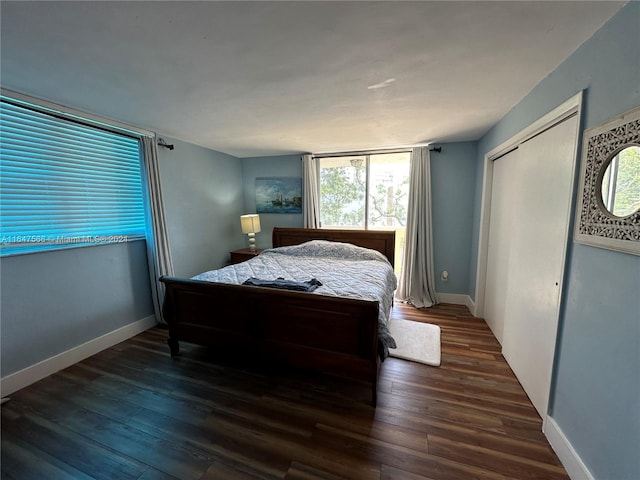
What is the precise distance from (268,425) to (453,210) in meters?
3.41

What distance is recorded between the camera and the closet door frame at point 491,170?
4.60 ft

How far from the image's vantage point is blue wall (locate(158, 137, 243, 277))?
3275 mm

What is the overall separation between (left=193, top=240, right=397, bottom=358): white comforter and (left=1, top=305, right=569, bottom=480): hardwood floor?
535 millimetres

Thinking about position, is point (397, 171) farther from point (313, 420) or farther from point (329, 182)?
point (313, 420)

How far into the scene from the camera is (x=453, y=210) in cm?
358

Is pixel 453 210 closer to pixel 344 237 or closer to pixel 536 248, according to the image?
pixel 344 237

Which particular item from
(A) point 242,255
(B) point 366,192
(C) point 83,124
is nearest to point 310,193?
(B) point 366,192

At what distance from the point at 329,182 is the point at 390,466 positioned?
355 centimetres

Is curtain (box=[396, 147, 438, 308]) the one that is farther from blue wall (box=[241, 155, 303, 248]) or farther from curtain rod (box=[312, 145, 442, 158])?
blue wall (box=[241, 155, 303, 248])

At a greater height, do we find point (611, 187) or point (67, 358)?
point (611, 187)

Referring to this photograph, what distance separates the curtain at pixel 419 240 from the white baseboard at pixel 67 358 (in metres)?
3.56

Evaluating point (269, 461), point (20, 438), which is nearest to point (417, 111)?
point (269, 461)

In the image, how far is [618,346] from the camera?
3.54ft

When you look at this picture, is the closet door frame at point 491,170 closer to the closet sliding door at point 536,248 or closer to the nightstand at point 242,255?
the closet sliding door at point 536,248
